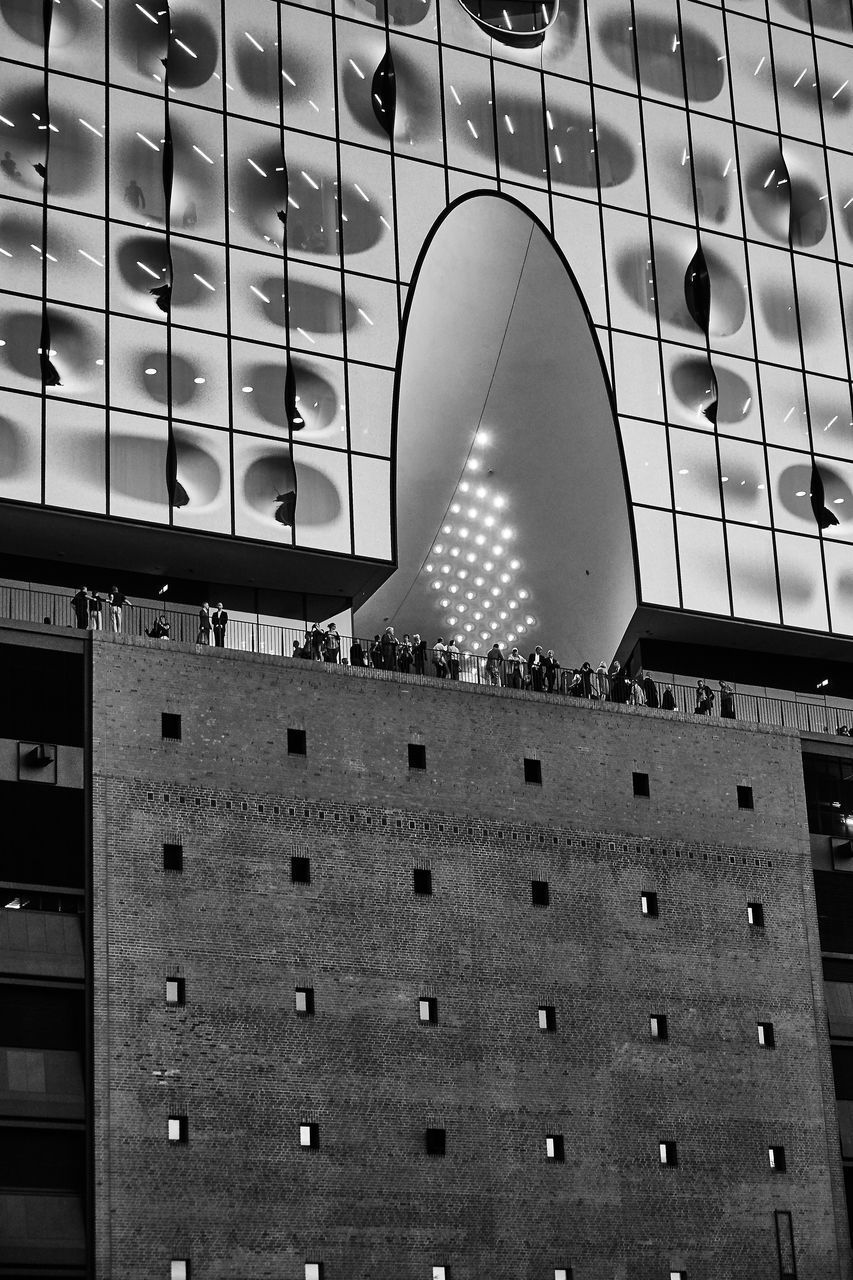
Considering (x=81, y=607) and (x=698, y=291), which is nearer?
(x=81, y=607)

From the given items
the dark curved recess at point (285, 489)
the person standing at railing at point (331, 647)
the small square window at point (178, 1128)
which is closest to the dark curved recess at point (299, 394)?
the dark curved recess at point (285, 489)

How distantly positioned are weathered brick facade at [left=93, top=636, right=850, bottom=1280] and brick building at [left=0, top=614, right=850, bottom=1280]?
6cm

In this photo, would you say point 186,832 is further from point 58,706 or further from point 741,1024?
point 741,1024

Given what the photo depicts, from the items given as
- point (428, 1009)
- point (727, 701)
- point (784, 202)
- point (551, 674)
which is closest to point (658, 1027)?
point (428, 1009)

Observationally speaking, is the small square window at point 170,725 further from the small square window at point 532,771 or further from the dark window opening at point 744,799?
the dark window opening at point 744,799

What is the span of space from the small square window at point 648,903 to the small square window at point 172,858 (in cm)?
1063


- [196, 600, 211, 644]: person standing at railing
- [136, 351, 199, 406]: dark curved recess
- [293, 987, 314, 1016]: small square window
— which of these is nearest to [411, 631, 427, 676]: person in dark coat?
[196, 600, 211, 644]: person standing at railing

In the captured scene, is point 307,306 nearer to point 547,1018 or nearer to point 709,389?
point 709,389

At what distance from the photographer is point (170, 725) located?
42625 mm

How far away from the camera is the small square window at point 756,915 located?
47625 millimetres

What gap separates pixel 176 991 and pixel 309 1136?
373 cm

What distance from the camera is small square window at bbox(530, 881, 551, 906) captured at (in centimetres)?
4519

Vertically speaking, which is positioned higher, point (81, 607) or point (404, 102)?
point (404, 102)

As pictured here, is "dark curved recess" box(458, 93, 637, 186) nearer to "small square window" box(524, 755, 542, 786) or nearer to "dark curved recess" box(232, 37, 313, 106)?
"dark curved recess" box(232, 37, 313, 106)
